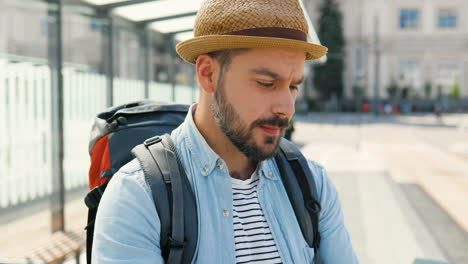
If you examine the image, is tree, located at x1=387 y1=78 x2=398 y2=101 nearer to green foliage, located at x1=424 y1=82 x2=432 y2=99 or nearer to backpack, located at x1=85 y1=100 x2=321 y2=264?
green foliage, located at x1=424 y1=82 x2=432 y2=99

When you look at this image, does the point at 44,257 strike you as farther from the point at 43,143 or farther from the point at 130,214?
the point at 130,214

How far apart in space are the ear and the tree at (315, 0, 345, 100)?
44.8 m

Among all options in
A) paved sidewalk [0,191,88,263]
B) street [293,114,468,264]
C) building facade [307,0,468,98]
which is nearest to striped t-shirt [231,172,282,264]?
paved sidewalk [0,191,88,263]

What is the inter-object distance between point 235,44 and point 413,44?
49.0 m

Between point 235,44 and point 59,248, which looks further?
point 59,248

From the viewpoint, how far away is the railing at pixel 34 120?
16.0 feet

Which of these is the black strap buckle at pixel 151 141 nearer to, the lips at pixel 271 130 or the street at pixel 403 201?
the lips at pixel 271 130

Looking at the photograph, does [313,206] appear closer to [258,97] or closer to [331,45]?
[258,97]

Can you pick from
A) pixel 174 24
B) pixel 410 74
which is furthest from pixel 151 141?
pixel 410 74

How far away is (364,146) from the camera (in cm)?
1541

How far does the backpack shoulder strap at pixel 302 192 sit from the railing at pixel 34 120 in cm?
381

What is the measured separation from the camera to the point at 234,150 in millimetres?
1598

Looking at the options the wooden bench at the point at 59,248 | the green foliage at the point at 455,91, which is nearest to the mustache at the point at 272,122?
the wooden bench at the point at 59,248

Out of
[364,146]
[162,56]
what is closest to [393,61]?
[364,146]
